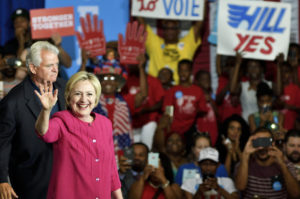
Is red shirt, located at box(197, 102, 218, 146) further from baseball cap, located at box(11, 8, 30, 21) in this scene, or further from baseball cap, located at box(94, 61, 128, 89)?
baseball cap, located at box(11, 8, 30, 21)

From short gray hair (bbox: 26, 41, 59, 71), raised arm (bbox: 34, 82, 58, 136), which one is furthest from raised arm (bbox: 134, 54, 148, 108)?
raised arm (bbox: 34, 82, 58, 136)

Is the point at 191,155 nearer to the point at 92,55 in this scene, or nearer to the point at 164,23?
the point at 92,55

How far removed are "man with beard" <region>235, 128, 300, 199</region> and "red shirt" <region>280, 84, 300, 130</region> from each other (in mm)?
1512

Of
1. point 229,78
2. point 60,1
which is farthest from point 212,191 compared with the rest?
point 60,1

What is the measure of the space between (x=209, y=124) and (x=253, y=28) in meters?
1.45

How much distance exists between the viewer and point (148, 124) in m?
6.04

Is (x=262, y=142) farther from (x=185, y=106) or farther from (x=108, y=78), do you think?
(x=108, y=78)

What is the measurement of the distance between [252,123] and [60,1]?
2978mm

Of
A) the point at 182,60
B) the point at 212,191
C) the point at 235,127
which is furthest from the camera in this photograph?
the point at 182,60

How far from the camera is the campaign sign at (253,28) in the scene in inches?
257

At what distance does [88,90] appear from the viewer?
259cm

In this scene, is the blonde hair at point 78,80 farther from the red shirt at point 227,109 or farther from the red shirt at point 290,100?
the red shirt at point 290,100

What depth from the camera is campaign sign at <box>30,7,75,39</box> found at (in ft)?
19.1

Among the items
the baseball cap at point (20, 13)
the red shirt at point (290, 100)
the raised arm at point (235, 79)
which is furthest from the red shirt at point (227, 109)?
the baseball cap at point (20, 13)
